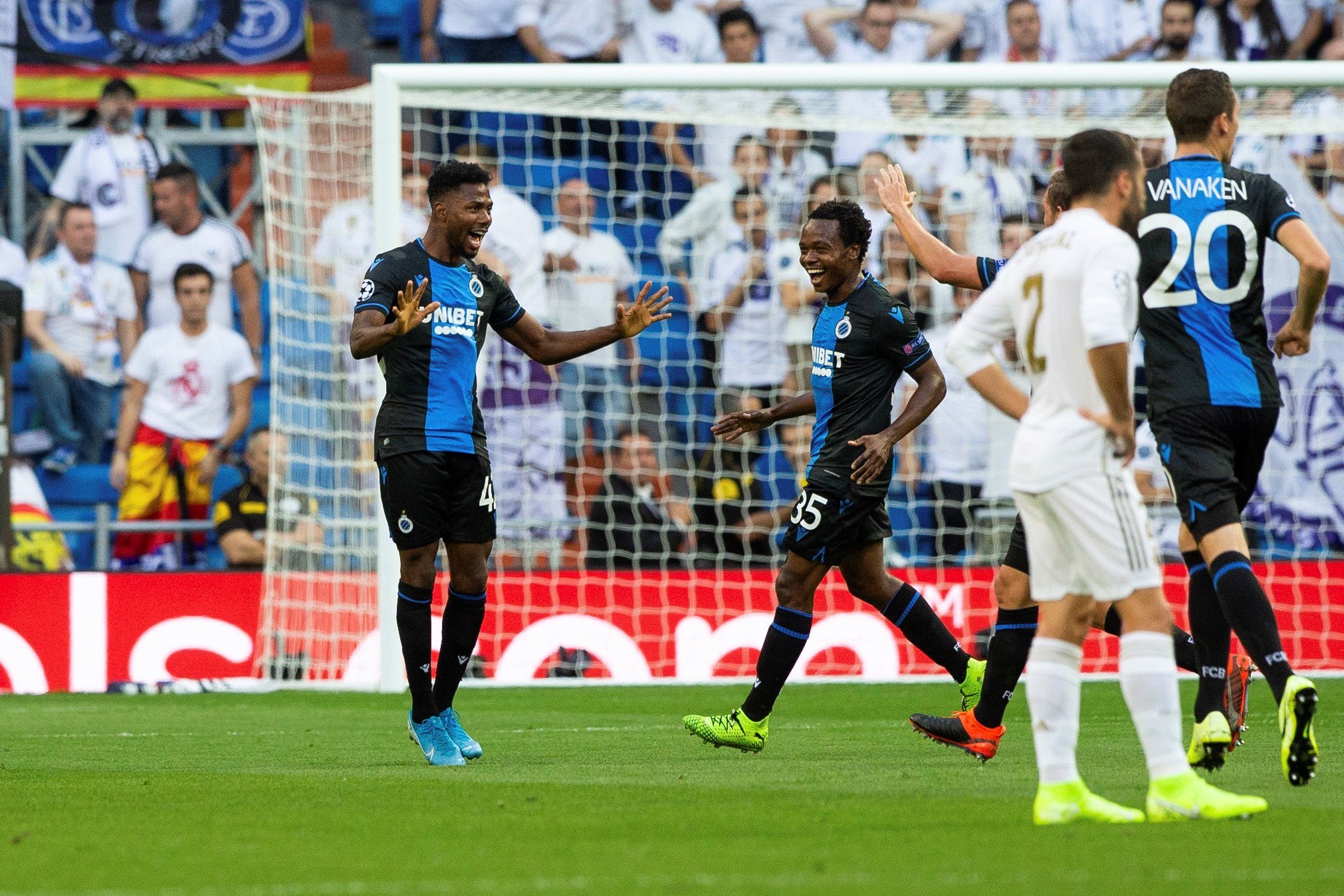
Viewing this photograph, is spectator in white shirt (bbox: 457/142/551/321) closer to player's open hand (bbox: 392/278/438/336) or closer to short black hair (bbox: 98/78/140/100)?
short black hair (bbox: 98/78/140/100)

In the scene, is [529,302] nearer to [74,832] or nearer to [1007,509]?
[1007,509]

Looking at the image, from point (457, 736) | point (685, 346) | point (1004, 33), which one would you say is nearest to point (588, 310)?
point (685, 346)

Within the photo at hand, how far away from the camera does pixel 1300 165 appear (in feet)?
44.8

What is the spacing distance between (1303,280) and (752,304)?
7616mm

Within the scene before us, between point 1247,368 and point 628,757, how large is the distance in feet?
8.82

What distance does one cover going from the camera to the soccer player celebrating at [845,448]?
23.2ft

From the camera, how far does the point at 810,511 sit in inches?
280

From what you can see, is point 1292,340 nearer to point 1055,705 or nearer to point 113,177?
point 1055,705

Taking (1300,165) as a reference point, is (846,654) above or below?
below

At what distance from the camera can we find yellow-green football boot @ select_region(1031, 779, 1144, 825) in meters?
4.63

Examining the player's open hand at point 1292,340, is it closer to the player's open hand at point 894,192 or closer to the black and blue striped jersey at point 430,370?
the player's open hand at point 894,192

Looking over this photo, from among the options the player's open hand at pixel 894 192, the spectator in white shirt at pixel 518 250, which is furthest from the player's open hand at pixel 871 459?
the spectator in white shirt at pixel 518 250

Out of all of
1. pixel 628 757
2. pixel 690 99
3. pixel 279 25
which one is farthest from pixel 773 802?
pixel 279 25

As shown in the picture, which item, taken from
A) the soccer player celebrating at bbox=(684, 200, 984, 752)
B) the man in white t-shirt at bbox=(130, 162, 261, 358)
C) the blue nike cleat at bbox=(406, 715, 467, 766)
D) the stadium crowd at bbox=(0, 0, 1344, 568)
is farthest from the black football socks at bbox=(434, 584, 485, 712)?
the man in white t-shirt at bbox=(130, 162, 261, 358)
